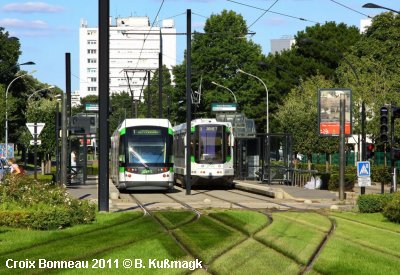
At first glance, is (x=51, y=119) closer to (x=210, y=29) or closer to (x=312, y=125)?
(x=312, y=125)

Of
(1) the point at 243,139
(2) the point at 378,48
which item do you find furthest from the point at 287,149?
(2) the point at 378,48

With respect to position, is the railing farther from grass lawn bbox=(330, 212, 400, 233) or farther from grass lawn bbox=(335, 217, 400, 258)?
grass lawn bbox=(335, 217, 400, 258)

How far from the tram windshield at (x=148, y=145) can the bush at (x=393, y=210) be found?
701 inches

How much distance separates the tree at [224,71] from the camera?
84.9 metres

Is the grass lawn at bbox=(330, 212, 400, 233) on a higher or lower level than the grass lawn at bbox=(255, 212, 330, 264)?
lower

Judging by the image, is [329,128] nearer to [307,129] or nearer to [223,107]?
[223,107]

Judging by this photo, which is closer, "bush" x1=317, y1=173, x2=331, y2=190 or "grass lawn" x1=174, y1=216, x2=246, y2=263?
"grass lawn" x1=174, y1=216, x2=246, y2=263

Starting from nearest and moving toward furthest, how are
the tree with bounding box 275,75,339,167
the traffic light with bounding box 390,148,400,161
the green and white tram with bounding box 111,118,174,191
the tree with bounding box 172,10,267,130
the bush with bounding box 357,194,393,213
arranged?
the bush with bounding box 357,194,393,213
the traffic light with bounding box 390,148,400,161
the green and white tram with bounding box 111,118,174,191
the tree with bounding box 275,75,339,167
the tree with bounding box 172,10,267,130

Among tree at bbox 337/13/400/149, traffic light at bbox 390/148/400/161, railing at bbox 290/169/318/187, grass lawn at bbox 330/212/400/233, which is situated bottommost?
railing at bbox 290/169/318/187

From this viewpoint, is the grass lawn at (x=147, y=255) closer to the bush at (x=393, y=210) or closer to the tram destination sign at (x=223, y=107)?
the bush at (x=393, y=210)

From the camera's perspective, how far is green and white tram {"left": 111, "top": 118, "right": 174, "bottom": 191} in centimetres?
3859

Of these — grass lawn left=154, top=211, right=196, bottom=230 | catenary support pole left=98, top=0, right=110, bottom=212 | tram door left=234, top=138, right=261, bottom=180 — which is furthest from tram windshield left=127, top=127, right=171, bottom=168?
catenary support pole left=98, top=0, right=110, bottom=212

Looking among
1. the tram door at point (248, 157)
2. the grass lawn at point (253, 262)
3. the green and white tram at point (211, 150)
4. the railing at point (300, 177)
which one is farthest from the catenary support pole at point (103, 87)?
the tram door at point (248, 157)

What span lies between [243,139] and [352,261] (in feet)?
132
